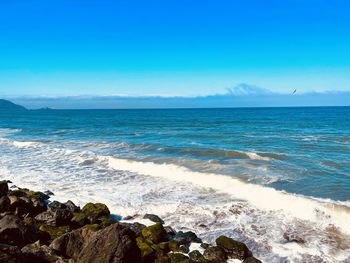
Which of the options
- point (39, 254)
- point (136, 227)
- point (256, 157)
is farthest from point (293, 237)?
point (256, 157)

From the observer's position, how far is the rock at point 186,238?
42.2 feet

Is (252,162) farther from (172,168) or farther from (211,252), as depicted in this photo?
(211,252)

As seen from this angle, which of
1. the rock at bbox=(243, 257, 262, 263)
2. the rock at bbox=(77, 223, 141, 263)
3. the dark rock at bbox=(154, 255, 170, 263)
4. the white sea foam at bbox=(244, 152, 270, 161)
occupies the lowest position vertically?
the dark rock at bbox=(154, 255, 170, 263)

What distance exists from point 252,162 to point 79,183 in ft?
43.8

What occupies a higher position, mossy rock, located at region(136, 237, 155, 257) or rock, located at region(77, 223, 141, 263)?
rock, located at region(77, 223, 141, 263)

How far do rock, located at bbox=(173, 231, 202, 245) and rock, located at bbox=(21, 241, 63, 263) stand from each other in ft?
14.3

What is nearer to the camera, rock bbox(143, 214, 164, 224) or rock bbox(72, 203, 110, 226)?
rock bbox(72, 203, 110, 226)

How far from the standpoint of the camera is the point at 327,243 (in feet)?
42.9

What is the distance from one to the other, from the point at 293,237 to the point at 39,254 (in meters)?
9.00

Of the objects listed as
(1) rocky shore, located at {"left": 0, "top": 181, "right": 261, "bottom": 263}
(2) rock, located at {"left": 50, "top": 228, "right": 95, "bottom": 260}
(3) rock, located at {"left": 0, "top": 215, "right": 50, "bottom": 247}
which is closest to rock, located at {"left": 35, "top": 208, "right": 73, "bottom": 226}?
(1) rocky shore, located at {"left": 0, "top": 181, "right": 261, "bottom": 263}

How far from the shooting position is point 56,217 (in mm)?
14320

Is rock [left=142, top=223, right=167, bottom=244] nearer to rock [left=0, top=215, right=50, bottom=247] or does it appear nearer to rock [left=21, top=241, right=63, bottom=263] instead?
rock [left=21, top=241, right=63, bottom=263]

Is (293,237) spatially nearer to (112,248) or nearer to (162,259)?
(162,259)

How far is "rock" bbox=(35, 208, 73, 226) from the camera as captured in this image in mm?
14289
